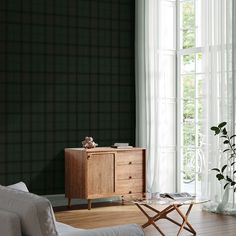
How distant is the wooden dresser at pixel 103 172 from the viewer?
311 inches

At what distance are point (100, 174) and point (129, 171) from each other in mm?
561

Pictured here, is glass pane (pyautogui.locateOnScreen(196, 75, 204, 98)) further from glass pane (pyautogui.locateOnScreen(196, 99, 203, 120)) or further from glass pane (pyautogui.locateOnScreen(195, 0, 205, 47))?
glass pane (pyautogui.locateOnScreen(195, 0, 205, 47))

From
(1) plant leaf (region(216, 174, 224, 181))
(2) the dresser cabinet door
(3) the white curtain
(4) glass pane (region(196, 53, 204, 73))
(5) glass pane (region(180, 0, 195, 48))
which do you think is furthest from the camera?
(5) glass pane (region(180, 0, 195, 48))

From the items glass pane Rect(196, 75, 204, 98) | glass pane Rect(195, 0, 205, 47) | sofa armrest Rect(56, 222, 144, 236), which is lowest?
sofa armrest Rect(56, 222, 144, 236)

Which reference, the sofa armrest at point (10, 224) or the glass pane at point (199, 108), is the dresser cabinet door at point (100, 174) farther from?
the sofa armrest at point (10, 224)

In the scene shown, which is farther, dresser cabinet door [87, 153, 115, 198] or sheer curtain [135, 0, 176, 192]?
sheer curtain [135, 0, 176, 192]

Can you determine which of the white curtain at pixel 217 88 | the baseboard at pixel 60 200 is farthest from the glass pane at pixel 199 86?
the baseboard at pixel 60 200

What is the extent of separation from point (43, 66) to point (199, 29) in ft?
8.50

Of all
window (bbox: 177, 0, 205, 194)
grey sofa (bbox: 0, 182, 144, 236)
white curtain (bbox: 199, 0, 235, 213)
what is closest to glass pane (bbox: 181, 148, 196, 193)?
window (bbox: 177, 0, 205, 194)

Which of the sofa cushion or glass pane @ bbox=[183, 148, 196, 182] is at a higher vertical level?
the sofa cushion

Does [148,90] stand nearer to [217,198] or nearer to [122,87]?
[122,87]

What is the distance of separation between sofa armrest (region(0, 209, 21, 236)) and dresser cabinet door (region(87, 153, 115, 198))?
4.81m

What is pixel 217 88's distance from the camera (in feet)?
25.7

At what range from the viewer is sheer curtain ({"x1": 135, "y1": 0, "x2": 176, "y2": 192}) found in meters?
8.87
